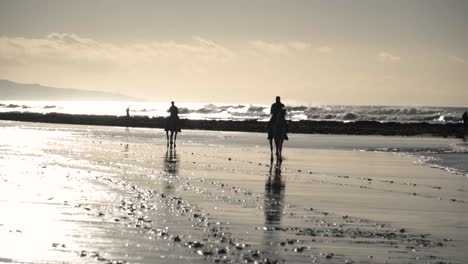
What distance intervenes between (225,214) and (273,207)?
5.21ft

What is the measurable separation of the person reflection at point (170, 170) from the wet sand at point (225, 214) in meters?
0.05

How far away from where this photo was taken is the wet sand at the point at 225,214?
10102mm

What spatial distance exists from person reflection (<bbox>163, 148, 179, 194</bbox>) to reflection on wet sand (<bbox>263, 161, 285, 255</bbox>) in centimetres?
220

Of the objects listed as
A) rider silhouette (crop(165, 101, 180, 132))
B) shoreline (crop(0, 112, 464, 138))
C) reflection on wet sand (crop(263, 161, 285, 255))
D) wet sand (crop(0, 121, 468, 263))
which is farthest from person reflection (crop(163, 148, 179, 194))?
shoreline (crop(0, 112, 464, 138))

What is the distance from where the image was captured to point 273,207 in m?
15.2

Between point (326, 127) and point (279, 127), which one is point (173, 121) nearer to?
point (279, 127)

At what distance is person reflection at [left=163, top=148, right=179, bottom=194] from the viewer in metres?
18.5

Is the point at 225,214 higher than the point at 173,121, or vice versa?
the point at 173,121

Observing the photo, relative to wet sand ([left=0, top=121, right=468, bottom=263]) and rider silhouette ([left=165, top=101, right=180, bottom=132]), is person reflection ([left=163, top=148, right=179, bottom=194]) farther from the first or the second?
rider silhouette ([left=165, top=101, right=180, bottom=132])

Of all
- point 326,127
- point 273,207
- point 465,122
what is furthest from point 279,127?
point 326,127

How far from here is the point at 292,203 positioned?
52.6ft

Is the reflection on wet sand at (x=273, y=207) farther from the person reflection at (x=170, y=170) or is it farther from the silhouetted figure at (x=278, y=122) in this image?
the silhouetted figure at (x=278, y=122)

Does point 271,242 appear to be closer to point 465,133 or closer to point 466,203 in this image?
point 466,203

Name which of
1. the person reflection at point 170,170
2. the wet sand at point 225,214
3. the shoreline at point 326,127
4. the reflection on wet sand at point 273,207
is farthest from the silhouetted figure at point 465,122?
the reflection on wet sand at point 273,207
